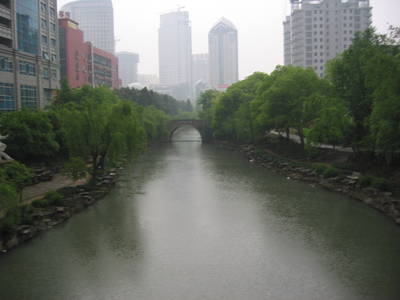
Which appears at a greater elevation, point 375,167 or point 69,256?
point 375,167

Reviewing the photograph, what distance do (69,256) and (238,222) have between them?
7316mm

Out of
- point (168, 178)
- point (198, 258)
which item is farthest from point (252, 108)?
point (198, 258)

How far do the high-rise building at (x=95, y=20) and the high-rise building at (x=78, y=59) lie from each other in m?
93.1

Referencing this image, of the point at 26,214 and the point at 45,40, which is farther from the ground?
the point at 45,40

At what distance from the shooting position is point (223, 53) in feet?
553

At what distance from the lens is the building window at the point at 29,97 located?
35.6 metres

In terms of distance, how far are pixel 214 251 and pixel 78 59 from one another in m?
55.6

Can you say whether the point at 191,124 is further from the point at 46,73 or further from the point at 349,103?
the point at 349,103

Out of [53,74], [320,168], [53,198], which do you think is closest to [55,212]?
[53,198]

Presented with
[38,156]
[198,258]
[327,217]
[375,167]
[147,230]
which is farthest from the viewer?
[38,156]

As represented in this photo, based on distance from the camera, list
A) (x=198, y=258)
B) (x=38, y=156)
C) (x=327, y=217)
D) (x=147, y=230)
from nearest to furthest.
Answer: (x=198, y=258), (x=147, y=230), (x=327, y=217), (x=38, y=156)

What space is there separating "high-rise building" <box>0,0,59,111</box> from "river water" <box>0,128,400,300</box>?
16177 mm

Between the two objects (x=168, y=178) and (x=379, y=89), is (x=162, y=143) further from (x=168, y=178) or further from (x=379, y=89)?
(x=379, y=89)

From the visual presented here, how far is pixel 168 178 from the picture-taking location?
30297mm
